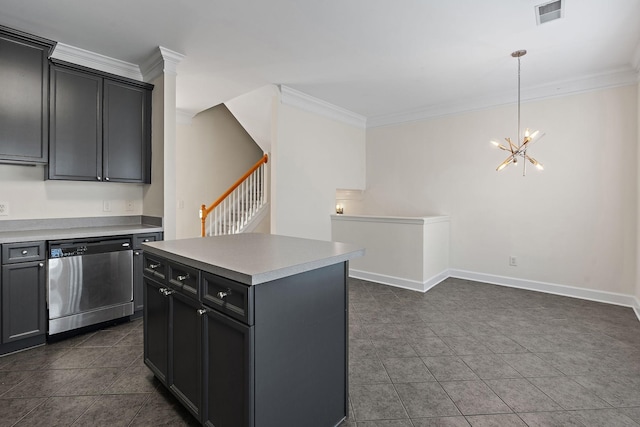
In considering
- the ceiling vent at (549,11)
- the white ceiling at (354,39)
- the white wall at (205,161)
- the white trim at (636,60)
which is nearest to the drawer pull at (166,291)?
the white ceiling at (354,39)

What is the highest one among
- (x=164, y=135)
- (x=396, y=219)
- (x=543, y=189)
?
(x=164, y=135)

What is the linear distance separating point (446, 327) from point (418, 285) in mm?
1211

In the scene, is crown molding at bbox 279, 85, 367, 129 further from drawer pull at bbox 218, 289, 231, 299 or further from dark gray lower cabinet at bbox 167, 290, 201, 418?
drawer pull at bbox 218, 289, 231, 299

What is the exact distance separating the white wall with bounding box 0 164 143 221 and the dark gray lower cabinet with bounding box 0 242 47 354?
712 millimetres

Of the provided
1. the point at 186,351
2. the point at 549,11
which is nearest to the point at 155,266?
the point at 186,351

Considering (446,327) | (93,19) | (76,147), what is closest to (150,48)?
(93,19)

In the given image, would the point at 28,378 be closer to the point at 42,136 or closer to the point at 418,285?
the point at 42,136

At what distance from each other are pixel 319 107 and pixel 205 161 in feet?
8.05

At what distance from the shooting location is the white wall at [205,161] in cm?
551

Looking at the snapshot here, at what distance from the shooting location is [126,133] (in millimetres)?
3289

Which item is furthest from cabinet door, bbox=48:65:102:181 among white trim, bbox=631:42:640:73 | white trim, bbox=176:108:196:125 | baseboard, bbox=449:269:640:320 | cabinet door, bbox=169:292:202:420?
white trim, bbox=631:42:640:73

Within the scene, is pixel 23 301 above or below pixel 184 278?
below

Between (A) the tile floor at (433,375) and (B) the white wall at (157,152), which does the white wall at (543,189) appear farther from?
(B) the white wall at (157,152)

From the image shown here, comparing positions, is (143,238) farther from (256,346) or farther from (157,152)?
(256,346)
